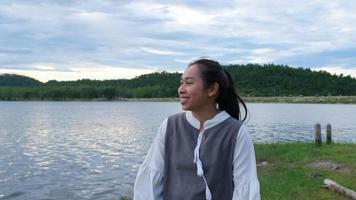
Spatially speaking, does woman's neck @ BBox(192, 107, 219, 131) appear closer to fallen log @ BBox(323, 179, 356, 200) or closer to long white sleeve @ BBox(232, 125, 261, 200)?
long white sleeve @ BBox(232, 125, 261, 200)

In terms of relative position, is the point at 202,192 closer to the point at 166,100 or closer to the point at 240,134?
the point at 240,134

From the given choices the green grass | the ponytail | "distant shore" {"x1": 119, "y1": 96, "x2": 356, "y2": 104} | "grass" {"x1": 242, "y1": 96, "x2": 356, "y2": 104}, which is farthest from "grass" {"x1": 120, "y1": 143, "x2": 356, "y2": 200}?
"grass" {"x1": 242, "y1": 96, "x2": 356, "y2": 104}

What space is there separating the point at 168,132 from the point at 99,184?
16.3 metres

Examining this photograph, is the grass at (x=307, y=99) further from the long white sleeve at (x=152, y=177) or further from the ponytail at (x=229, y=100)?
the long white sleeve at (x=152, y=177)

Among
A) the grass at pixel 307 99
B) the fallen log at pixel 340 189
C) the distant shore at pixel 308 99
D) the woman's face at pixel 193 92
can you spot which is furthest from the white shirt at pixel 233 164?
the grass at pixel 307 99

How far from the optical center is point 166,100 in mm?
179750

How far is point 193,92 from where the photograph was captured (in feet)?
11.5

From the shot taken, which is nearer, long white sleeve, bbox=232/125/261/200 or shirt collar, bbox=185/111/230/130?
long white sleeve, bbox=232/125/261/200

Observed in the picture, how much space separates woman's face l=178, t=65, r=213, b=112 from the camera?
350 centimetres

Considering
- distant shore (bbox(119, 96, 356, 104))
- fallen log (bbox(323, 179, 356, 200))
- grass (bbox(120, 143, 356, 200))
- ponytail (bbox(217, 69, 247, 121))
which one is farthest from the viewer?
distant shore (bbox(119, 96, 356, 104))

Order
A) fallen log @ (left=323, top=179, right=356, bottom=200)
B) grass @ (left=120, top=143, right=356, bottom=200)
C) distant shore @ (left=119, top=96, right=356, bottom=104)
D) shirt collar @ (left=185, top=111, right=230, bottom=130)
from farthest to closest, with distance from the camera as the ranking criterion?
distant shore @ (left=119, top=96, right=356, bottom=104), grass @ (left=120, top=143, right=356, bottom=200), fallen log @ (left=323, top=179, right=356, bottom=200), shirt collar @ (left=185, top=111, right=230, bottom=130)

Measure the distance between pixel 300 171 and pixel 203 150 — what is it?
1202 cm

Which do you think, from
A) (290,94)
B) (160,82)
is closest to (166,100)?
(160,82)

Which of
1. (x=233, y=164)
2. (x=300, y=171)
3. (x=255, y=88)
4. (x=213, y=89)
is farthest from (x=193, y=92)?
(x=255, y=88)
